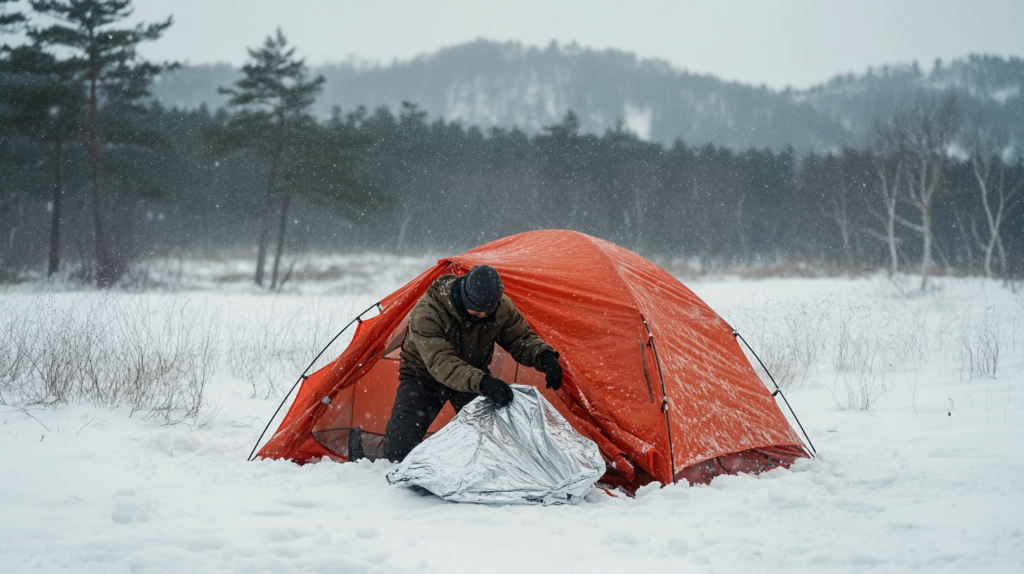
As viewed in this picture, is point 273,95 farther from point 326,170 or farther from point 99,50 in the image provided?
point 99,50

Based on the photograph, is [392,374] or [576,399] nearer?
[576,399]

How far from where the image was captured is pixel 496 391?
10.3 feet

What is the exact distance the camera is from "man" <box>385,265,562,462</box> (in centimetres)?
333

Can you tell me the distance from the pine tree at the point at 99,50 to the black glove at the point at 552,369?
1729 cm

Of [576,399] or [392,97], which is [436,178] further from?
[392,97]

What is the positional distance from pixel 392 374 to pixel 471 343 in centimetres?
114

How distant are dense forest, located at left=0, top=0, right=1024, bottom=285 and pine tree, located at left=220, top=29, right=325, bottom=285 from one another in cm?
6

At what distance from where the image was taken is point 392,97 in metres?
98.6

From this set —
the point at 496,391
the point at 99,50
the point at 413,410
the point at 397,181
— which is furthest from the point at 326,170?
the point at 496,391

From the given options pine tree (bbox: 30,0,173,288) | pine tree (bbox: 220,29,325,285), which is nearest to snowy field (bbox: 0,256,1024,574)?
pine tree (bbox: 30,0,173,288)

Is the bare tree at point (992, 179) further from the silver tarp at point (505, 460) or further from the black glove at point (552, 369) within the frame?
the silver tarp at point (505, 460)

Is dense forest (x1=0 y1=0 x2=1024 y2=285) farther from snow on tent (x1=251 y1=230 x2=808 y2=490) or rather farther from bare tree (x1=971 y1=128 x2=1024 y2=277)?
snow on tent (x1=251 y1=230 x2=808 y2=490)

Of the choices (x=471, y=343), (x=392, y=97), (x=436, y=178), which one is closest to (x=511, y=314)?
(x=471, y=343)

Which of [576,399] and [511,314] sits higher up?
[511,314]
